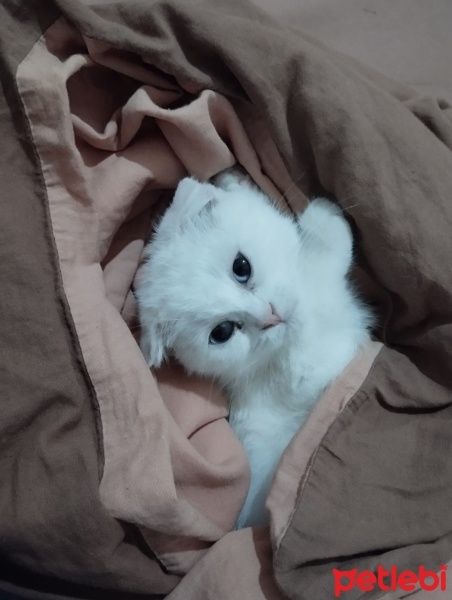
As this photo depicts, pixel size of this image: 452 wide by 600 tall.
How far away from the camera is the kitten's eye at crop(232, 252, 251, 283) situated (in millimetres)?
950

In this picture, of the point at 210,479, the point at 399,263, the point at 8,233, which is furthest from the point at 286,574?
the point at 8,233

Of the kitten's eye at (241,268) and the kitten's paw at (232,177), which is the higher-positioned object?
the kitten's paw at (232,177)

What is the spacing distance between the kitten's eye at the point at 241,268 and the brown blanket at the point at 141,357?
0.65ft

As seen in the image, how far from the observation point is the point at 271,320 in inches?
36.1

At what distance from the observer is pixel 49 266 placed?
2.96 feet

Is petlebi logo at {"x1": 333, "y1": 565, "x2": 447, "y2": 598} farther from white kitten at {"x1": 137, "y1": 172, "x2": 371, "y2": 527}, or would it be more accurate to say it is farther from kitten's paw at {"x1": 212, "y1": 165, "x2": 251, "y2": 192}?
kitten's paw at {"x1": 212, "y1": 165, "x2": 251, "y2": 192}

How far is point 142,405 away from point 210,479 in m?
0.19

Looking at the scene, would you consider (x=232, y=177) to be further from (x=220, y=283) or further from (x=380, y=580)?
(x=380, y=580)

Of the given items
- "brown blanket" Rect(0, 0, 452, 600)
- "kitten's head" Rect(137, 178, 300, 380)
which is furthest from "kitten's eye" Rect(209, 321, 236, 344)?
"brown blanket" Rect(0, 0, 452, 600)

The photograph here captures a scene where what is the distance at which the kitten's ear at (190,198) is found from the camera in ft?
3.18

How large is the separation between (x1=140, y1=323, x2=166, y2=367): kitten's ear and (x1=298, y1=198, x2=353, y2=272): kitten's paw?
332 millimetres

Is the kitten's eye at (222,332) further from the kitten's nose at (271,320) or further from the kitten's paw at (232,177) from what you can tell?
the kitten's paw at (232,177)

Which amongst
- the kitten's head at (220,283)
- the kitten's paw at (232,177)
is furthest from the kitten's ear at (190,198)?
the kitten's paw at (232,177)

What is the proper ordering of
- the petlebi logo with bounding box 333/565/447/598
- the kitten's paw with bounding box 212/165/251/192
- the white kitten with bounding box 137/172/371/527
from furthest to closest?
the kitten's paw with bounding box 212/165/251/192
the white kitten with bounding box 137/172/371/527
the petlebi logo with bounding box 333/565/447/598
